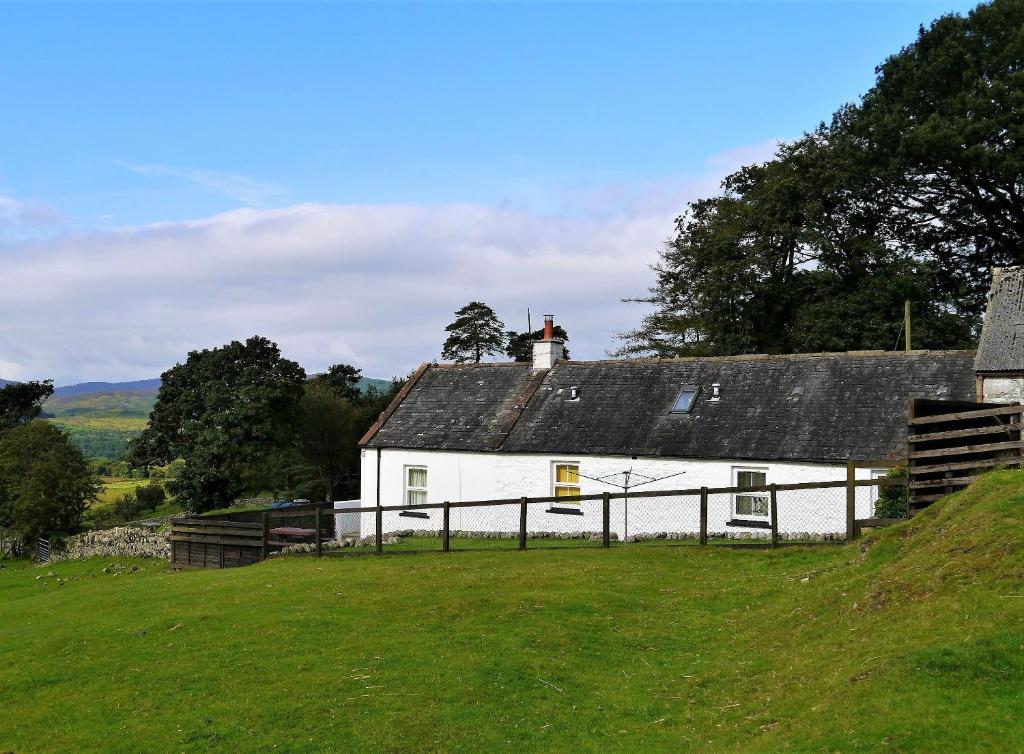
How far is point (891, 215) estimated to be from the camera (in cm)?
4853

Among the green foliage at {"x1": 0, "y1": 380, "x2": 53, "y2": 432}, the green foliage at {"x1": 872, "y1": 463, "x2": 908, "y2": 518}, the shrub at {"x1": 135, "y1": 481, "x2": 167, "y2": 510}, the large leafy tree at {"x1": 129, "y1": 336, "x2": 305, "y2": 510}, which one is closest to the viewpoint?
the green foliage at {"x1": 872, "y1": 463, "x2": 908, "y2": 518}

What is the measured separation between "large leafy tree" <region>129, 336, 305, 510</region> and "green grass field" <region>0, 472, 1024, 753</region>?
25.4 m

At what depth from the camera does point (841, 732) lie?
28.1 ft

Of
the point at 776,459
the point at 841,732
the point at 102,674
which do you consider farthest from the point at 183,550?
the point at 841,732

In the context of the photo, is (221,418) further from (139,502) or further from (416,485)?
(139,502)

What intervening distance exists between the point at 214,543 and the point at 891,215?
125ft

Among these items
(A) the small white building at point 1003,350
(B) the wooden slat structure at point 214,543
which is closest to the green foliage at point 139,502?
(B) the wooden slat structure at point 214,543

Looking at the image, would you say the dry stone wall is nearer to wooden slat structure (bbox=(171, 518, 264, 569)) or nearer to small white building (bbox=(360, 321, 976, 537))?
wooden slat structure (bbox=(171, 518, 264, 569))

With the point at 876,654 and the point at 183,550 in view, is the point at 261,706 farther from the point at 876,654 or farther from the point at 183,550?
the point at 183,550

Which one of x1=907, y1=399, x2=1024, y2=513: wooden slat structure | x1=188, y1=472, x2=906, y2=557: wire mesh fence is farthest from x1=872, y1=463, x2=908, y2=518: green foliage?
x1=907, y1=399, x2=1024, y2=513: wooden slat structure

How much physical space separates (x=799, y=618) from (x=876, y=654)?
10.5ft

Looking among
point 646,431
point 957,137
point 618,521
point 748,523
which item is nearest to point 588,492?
point 618,521

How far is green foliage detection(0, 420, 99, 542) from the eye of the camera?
42.8 meters

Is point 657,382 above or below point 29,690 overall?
above
